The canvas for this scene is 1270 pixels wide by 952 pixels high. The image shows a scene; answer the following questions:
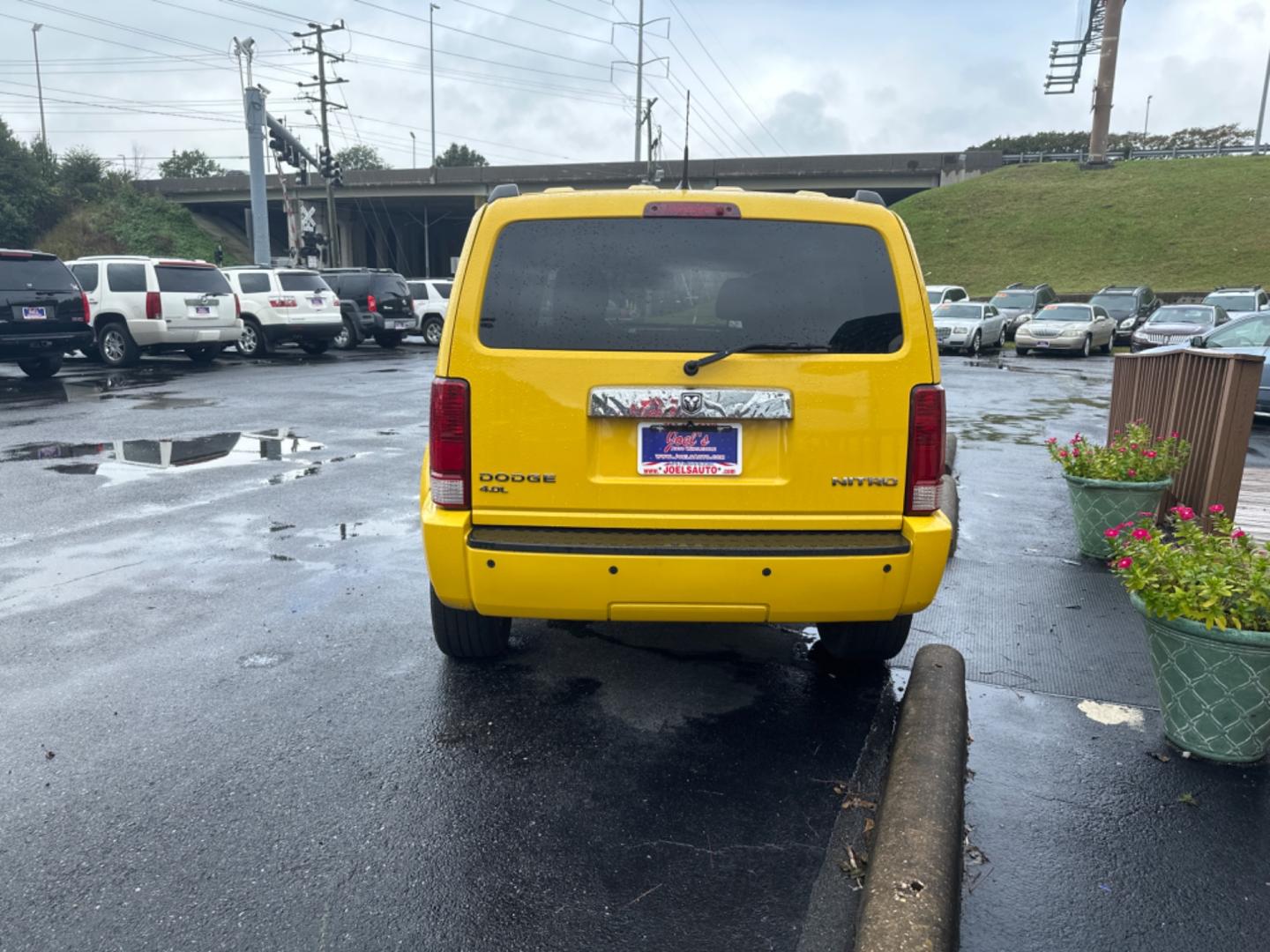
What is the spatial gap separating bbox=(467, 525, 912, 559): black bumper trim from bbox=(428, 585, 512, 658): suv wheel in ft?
2.49

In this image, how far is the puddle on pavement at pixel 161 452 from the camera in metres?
8.86

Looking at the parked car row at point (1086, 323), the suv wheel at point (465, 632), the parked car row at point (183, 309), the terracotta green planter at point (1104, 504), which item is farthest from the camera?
the parked car row at point (1086, 323)

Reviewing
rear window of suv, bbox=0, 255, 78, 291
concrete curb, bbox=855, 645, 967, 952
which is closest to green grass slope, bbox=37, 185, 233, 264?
rear window of suv, bbox=0, 255, 78, 291

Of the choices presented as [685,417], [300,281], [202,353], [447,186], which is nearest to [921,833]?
[685,417]

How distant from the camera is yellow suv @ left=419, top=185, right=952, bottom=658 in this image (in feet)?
11.7

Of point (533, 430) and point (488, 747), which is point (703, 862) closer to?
point (488, 747)

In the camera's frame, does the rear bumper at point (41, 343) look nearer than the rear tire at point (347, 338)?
Yes

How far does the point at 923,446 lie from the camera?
3.68 m

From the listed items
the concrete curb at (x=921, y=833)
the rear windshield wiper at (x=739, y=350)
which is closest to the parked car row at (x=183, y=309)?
the rear windshield wiper at (x=739, y=350)

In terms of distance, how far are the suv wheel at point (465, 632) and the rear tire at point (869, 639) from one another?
1.55 m

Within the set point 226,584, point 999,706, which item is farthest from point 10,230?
point 999,706

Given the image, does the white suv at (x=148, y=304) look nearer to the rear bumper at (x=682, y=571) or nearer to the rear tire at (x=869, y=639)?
the rear bumper at (x=682, y=571)

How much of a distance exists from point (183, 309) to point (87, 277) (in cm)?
188

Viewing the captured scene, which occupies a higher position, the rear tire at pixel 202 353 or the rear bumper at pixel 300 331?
the rear bumper at pixel 300 331
